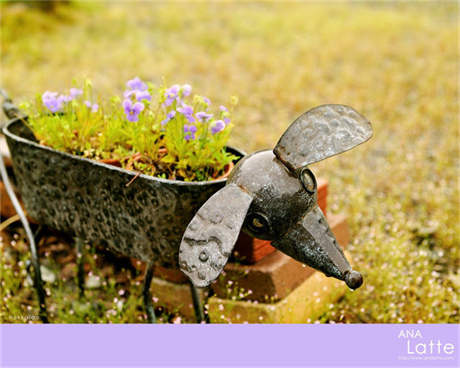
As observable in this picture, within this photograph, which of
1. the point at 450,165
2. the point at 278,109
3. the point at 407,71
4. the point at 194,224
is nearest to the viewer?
the point at 194,224

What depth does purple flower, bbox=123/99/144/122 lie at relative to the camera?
1.82 metres

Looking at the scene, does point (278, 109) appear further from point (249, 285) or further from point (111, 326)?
point (111, 326)

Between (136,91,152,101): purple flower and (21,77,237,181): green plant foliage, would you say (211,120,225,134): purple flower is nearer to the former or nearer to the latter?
(21,77,237,181): green plant foliage

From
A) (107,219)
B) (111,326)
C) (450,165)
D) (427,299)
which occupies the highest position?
(107,219)

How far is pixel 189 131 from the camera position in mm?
1801

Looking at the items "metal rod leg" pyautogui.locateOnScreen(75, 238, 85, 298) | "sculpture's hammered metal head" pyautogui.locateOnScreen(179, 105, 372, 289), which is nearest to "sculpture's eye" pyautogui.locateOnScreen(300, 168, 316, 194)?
"sculpture's hammered metal head" pyautogui.locateOnScreen(179, 105, 372, 289)

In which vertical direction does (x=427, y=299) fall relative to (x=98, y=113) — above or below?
below

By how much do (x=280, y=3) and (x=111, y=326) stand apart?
8327 millimetres

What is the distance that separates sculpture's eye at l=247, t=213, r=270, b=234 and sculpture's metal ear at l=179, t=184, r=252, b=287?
92 millimetres

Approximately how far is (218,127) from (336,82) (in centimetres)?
431

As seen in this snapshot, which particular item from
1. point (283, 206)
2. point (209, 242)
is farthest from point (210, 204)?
point (283, 206)

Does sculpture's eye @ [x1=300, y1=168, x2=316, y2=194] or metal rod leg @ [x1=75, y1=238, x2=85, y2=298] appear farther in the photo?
metal rod leg @ [x1=75, y1=238, x2=85, y2=298]

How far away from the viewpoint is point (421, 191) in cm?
380

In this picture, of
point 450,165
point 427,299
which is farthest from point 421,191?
point 427,299
